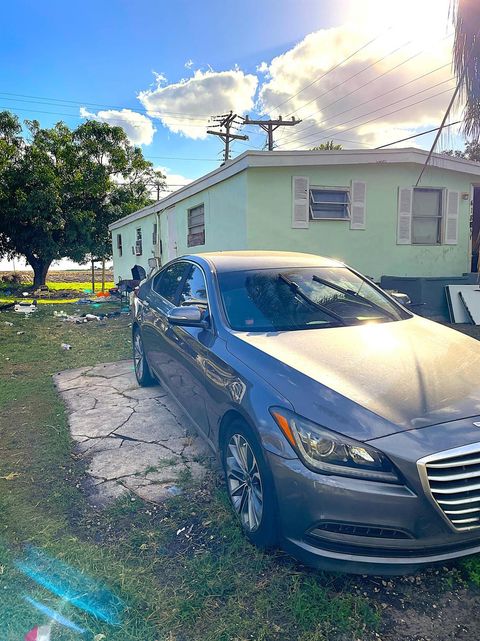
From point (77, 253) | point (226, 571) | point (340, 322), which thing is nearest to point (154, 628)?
point (226, 571)

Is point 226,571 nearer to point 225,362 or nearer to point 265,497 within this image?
point 265,497

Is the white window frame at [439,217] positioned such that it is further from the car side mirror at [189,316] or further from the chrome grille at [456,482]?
the chrome grille at [456,482]

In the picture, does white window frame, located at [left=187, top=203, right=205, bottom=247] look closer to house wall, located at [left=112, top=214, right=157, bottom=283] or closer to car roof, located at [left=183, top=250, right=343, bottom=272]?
house wall, located at [left=112, top=214, right=157, bottom=283]

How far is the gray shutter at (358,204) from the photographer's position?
381 inches

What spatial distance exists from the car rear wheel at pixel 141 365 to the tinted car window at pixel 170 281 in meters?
0.68

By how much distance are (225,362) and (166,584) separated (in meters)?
1.20

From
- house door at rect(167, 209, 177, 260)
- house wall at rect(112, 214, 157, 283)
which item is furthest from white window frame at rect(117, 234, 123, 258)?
house door at rect(167, 209, 177, 260)

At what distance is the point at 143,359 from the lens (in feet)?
16.4

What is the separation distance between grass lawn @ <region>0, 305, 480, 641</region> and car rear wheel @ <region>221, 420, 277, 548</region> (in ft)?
0.43

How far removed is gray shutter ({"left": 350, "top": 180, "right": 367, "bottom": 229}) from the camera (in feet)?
31.7

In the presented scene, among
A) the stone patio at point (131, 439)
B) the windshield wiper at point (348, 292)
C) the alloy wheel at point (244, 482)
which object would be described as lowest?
the stone patio at point (131, 439)

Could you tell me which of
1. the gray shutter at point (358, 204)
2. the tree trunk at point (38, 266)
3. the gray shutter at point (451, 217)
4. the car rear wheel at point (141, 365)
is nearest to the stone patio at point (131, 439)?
the car rear wheel at point (141, 365)

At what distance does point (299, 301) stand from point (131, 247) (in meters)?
15.9

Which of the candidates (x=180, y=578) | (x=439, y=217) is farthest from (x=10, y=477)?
(x=439, y=217)
